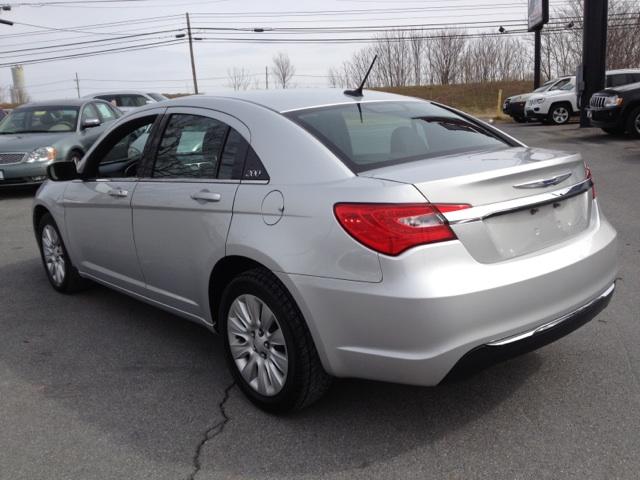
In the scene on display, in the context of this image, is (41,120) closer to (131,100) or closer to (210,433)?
(131,100)

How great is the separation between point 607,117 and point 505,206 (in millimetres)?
14042

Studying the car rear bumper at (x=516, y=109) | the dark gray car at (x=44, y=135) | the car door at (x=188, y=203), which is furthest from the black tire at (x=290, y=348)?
the car rear bumper at (x=516, y=109)

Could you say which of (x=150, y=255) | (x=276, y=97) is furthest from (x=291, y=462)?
(x=276, y=97)

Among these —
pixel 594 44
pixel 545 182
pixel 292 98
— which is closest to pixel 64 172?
pixel 292 98

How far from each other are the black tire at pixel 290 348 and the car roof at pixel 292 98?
0.95 metres

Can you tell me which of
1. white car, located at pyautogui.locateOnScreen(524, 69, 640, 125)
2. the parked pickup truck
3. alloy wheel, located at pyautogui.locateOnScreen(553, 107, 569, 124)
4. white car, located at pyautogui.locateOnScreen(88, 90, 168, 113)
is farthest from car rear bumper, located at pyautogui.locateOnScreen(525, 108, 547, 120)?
white car, located at pyautogui.locateOnScreen(88, 90, 168, 113)

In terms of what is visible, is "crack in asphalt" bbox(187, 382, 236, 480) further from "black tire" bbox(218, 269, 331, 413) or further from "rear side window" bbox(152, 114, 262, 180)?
"rear side window" bbox(152, 114, 262, 180)

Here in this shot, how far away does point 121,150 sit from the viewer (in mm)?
5422

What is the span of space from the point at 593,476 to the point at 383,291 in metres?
1.11

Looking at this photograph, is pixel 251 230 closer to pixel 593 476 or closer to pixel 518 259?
pixel 518 259

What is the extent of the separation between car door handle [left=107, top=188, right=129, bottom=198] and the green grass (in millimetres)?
42585

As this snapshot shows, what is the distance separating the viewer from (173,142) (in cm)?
380

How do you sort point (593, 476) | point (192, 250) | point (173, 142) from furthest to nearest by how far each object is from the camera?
point (173, 142), point (192, 250), point (593, 476)

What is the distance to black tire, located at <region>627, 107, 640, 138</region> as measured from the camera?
14.7m
